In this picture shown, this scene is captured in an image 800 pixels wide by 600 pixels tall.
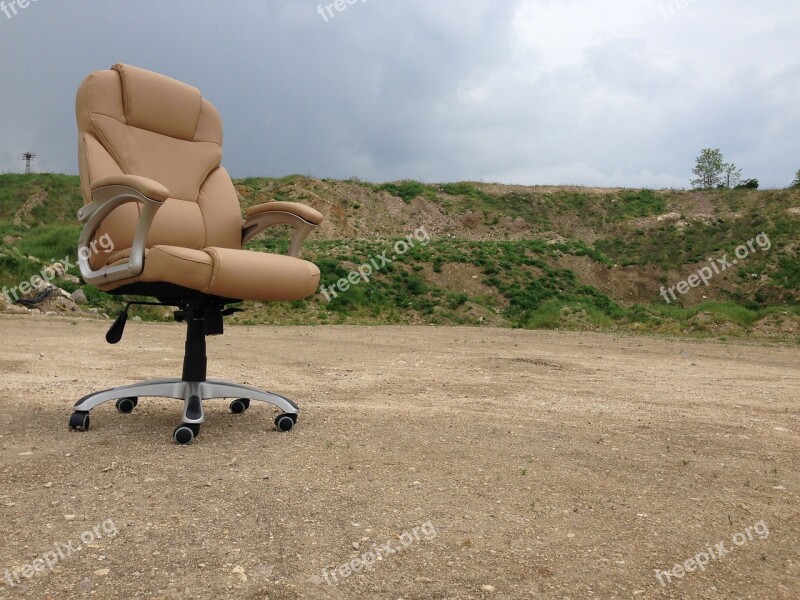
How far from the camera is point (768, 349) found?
12.2 metres

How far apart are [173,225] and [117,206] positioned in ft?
1.61

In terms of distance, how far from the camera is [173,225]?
390 centimetres

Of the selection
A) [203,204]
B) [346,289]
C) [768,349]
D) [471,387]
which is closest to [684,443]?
[471,387]

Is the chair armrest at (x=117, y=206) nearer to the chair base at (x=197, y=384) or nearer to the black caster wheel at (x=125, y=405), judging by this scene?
the chair base at (x=197, y=384)

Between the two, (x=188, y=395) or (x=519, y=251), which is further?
(x=519, y=251)

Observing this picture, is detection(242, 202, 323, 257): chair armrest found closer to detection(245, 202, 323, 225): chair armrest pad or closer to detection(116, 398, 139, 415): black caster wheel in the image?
detection(245, 202, 323, 225): chair armrest pad

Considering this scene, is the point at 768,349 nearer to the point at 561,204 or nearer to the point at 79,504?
the point at 79,504

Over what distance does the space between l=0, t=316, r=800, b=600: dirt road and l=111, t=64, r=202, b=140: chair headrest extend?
1681 millimetres

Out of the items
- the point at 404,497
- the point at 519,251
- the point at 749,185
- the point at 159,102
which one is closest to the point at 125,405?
the point at 159,102

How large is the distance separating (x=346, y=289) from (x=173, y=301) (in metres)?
15.3

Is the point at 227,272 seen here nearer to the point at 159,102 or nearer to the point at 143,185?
the point at 143,185

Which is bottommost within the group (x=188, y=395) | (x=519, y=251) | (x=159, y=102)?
(x=188, y=395)

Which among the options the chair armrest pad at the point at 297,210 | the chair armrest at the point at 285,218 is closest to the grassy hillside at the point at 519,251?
the chair armrest at the point at 285,218

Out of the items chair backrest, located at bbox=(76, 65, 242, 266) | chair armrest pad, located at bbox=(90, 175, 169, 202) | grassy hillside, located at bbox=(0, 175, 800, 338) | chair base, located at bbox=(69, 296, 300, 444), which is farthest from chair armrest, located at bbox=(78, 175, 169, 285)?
grassy hillside, located at bbox=(0, 175, 800, 338)
